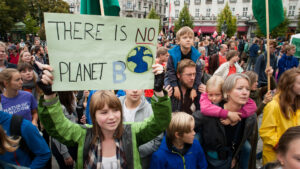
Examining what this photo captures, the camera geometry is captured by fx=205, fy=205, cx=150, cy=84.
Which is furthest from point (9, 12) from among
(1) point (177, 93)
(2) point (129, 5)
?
(2) point (129, 5)

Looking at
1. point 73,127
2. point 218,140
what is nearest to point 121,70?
point 73,127

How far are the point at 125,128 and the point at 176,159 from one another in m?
0.72

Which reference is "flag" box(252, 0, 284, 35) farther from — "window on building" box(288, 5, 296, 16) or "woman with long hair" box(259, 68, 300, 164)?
"window on building" box(288, 5, 296, 16)

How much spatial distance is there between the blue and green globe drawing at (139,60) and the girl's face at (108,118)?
397mm

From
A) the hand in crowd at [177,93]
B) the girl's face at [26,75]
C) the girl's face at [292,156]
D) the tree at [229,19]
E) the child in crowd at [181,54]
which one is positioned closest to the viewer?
the girl's face at [292,156]

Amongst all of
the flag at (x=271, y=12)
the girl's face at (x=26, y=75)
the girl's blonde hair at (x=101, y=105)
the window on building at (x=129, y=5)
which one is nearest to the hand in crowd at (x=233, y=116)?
the girl's blonde hair at (x=101, y=105)

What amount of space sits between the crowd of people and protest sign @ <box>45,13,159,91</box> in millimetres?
110

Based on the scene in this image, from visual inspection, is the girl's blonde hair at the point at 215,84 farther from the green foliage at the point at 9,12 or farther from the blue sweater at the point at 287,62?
the green foliage at the point at 9,12

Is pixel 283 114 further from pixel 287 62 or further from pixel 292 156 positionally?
pixel 287 62

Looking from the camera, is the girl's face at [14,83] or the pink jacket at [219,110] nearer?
the pink jacket at [219,110]

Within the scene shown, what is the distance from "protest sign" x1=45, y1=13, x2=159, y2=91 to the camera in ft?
5.08

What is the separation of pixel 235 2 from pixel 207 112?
51.2 metres

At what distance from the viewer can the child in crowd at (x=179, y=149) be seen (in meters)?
2.15

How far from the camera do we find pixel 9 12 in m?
26.7
